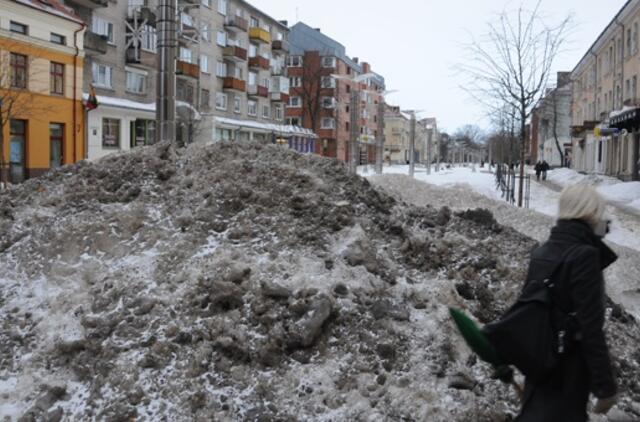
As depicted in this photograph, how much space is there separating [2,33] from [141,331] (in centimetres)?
2344

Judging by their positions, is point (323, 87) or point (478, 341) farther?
point (323, 87)

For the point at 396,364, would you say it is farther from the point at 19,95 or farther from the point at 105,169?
the point at 19,95

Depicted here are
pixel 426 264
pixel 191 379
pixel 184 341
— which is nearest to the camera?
pixel 191 379

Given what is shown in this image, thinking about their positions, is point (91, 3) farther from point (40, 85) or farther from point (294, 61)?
point (294, 61)

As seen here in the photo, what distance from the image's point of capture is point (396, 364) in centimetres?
440

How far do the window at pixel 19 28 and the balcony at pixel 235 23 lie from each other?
22651mm

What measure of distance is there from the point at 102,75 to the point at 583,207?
107 feet

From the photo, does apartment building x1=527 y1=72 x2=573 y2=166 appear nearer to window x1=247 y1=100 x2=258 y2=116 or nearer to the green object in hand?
window x1=247 y1=100 x2=258 y2=116

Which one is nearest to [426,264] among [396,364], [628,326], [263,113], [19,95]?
[396,364]

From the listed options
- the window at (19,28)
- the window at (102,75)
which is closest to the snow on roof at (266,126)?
the window at (102,75)

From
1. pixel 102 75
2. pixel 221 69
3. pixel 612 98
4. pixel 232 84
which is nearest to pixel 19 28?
pixel 102 75

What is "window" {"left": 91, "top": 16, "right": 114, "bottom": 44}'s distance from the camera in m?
32.1

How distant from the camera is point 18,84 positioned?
2502 centimetres

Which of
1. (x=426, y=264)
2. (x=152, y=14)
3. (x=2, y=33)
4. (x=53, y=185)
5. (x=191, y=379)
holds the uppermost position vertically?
(x=152, y=14)
